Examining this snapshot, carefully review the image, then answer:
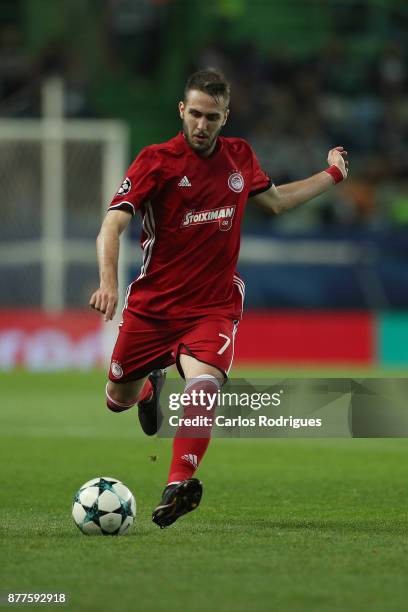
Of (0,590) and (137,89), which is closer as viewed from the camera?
(0,590)

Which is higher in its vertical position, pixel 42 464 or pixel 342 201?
pixel 342 201

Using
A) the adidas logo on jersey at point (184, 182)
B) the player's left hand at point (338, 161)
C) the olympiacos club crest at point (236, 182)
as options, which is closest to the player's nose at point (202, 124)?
the adidas logo on jersey at point (184, 182)

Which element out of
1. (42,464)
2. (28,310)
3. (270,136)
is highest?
(270,136)

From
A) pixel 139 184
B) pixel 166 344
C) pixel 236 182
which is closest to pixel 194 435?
pixel 166 344

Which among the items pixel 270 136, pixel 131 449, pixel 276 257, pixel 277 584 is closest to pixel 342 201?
pixel 270 136

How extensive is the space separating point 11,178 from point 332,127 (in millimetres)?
5991

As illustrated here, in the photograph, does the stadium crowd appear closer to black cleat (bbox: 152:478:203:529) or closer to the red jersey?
the red jersey

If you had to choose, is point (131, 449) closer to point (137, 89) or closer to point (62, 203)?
point (62, 203)

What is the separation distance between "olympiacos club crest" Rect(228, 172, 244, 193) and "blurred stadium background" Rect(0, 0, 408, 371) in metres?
11.9

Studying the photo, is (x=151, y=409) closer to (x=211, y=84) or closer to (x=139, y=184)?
(x=139, y=184)

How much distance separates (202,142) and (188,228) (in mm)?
424

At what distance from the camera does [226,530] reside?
6.15 m

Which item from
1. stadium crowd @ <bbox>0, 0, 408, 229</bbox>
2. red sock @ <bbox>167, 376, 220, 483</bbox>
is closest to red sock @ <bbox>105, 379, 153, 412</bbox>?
red sock @ <bbox>167, 376, 220, 483</bbox>

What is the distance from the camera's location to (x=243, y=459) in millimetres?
10125
